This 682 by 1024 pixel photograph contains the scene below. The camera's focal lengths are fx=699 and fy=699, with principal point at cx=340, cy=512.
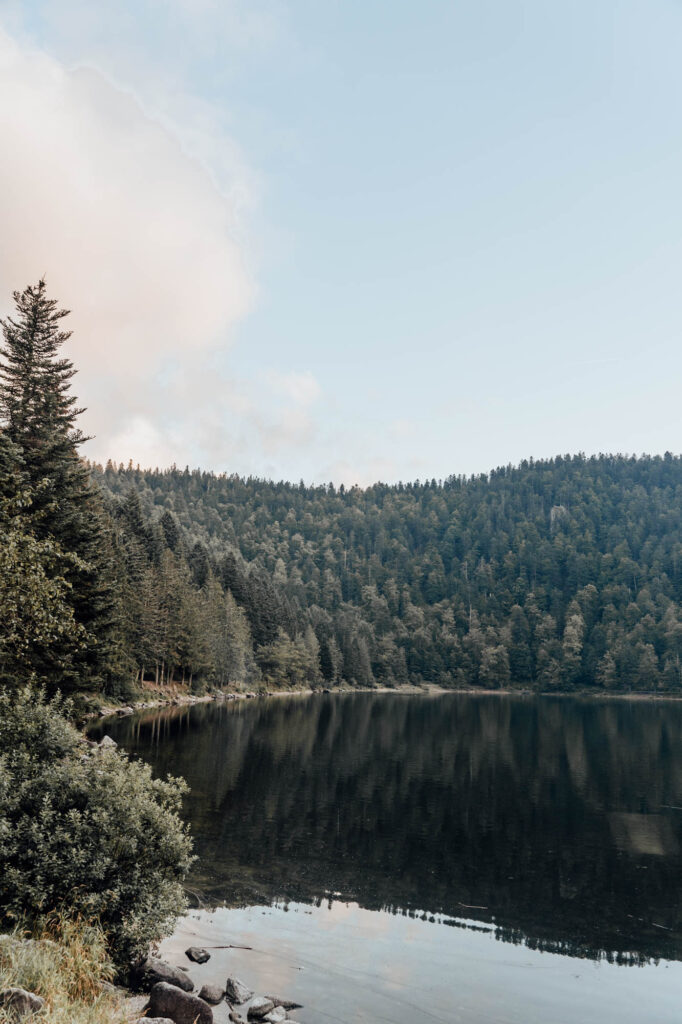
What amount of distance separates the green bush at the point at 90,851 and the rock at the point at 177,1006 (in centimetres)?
146

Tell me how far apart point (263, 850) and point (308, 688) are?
141 meters

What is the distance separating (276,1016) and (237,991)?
A: 4.27 ft

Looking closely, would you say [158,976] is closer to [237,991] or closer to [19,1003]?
[237,991]

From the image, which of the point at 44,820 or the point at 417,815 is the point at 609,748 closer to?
the point at 417,815

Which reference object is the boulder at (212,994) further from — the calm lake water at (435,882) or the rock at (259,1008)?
the calm lake water at (435,882)

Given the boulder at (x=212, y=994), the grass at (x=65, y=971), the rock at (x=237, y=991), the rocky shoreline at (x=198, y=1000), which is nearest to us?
the grass at (x=65, y=971)

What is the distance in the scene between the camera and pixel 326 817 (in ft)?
115

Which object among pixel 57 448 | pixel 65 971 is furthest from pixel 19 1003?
pixel 57 448

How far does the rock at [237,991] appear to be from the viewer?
15742mm

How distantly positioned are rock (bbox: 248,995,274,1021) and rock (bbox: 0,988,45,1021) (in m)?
6.28

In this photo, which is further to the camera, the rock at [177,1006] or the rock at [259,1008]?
the rock at [259,1008]

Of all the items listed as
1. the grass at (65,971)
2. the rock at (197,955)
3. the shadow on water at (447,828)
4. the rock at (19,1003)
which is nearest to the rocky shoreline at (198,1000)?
the rock at (197,955)

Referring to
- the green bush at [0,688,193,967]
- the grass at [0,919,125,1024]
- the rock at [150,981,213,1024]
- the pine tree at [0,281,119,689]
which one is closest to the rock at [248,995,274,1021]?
the rock at [150,981,213,1024]

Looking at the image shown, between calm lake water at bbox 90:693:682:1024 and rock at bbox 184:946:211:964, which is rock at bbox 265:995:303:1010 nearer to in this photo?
calm lake water at bbox 90:693:682:1024
